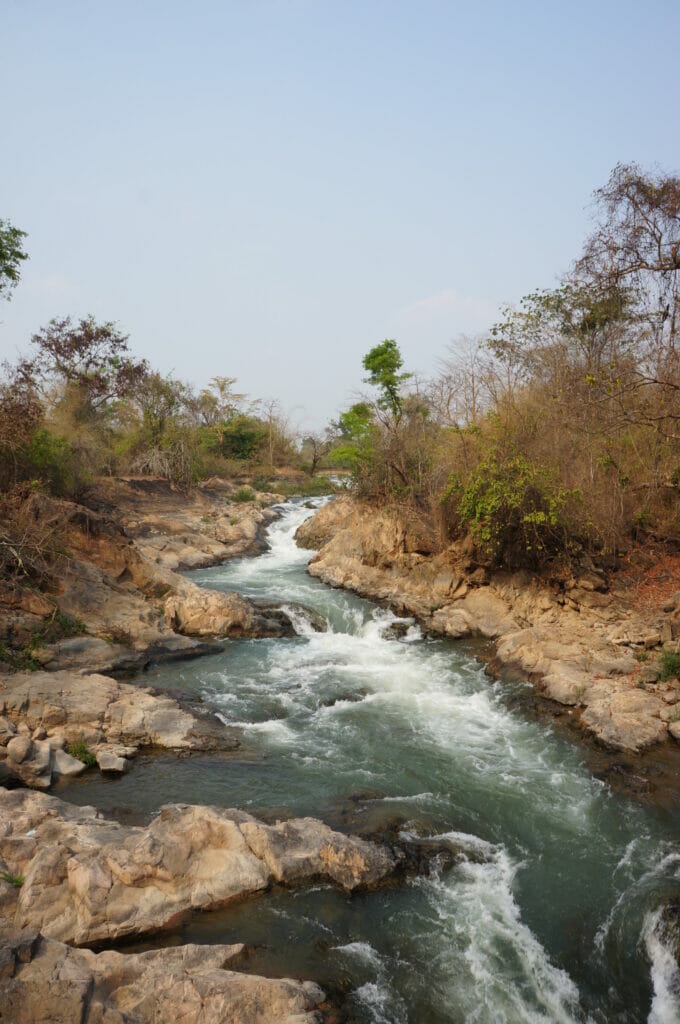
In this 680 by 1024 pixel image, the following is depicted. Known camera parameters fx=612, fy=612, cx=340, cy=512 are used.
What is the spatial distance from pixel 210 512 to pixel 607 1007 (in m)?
19.9

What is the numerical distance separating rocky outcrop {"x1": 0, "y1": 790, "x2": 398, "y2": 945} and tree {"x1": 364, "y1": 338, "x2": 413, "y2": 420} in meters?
14.4

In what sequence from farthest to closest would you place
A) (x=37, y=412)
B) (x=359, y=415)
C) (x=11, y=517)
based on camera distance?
(x=359, y=415), (x=37, y=412), (x=11, y=517)

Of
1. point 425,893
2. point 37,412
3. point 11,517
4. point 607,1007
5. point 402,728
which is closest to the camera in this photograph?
point 607,1007

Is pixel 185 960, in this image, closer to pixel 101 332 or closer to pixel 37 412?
pixel 37 412

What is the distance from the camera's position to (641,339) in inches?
485

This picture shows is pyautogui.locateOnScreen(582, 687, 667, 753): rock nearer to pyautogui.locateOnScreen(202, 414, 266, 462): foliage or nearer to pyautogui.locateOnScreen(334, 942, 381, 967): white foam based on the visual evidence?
pyautogui.locateOnScreen(334, 942, 381, 967): white foam

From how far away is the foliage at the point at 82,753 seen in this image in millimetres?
7375

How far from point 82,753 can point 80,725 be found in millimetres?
461

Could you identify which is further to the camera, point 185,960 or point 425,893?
point 425,893

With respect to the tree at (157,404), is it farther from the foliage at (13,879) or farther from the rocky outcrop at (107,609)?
the foliage at (13,879)

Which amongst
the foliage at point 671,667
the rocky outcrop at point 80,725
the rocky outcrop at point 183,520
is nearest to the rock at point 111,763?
the rocky outcrop at point 80,725

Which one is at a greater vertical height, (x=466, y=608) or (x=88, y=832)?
(x=466, y=608)

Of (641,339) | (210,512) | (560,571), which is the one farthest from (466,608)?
(210,512)

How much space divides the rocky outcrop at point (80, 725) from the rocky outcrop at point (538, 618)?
5.27 meters
